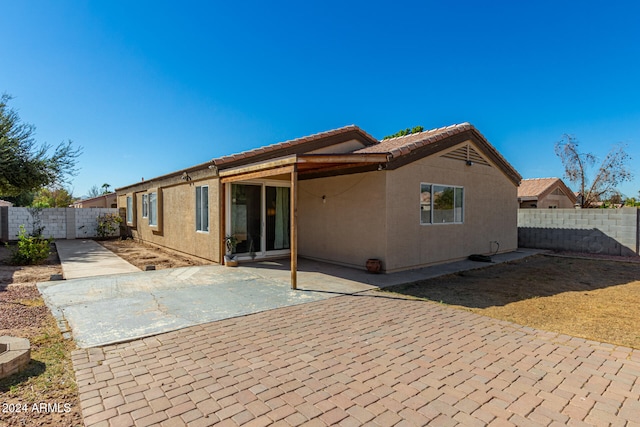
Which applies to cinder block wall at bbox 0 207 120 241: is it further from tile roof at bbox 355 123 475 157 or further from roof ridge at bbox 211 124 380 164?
tile roof at bbox 355 123 475 157

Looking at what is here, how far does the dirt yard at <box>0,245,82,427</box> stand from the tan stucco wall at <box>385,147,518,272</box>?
7.33 metres

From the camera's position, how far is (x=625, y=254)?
521 inches

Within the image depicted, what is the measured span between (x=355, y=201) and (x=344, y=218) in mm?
709

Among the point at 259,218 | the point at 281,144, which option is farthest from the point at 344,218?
the point at 281,144

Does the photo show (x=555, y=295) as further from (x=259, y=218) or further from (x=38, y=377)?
(x=38, y=377)

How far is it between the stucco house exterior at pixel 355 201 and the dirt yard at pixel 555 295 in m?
1.60

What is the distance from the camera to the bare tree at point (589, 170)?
23.5 meters

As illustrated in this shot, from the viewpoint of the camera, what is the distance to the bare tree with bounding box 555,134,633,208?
2345 cm

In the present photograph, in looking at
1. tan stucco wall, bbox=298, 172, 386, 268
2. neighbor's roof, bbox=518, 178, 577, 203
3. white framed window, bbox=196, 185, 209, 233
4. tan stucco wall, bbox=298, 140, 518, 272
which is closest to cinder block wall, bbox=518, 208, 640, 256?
tan stucco wall, bbox=298, 140, 518, 272

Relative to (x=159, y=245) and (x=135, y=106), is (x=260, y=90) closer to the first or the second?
(x=135, y=106)

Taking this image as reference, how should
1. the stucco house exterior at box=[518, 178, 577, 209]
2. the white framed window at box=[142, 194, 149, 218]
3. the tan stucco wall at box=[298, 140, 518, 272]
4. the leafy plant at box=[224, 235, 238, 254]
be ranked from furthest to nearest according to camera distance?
the stucco house exterior at box=[518, 178, 577, 209]
the white framed window at box=[142, 194, 149, 218]
the leafy plant at box=[224, 235, 238, 254]
the tan stucco wall at box=[298, 140, 518, 272]

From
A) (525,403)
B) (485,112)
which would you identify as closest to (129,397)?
(525,403)

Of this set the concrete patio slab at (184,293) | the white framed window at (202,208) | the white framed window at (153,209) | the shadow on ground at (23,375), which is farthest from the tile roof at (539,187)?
the shadow on ground at (23,375)

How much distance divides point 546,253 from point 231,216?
1324 centimetres
